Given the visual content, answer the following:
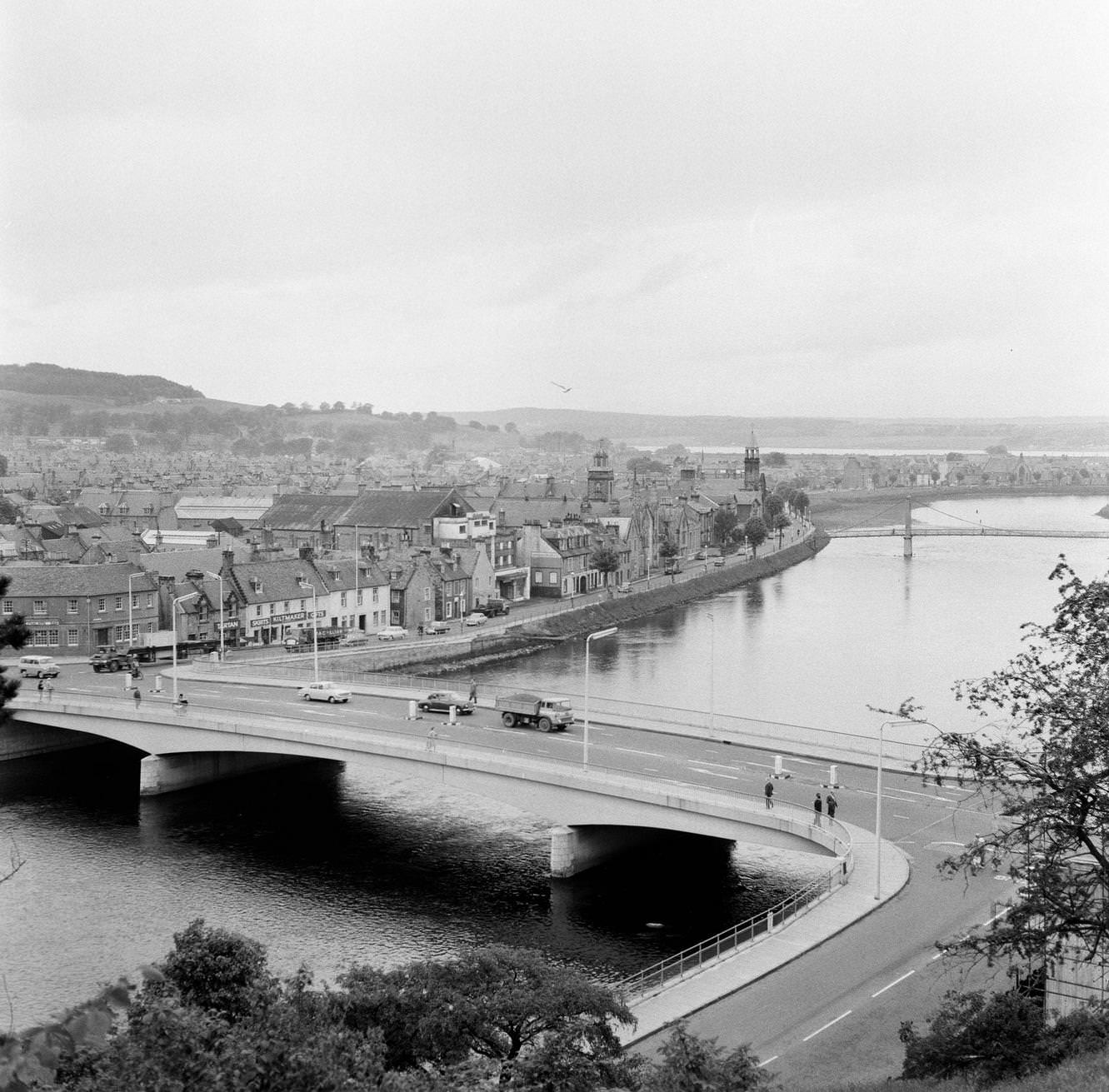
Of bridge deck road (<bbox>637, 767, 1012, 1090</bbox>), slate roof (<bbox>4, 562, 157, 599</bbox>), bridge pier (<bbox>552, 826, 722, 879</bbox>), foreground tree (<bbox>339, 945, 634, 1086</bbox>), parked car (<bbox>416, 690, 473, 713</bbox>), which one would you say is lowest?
bridge pier (<bbox>552, 826, 722, 879</bbox>)

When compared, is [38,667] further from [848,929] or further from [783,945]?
[848,929]

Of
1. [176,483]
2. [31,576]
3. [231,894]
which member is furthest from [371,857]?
[176,483]

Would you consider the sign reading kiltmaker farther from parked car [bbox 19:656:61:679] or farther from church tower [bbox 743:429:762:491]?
church tower [bbox 743:429:762:491]

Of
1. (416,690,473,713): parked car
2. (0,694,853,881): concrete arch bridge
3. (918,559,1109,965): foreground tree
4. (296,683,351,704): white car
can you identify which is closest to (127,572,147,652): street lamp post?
(0,694,853,881): concrete arch bridge

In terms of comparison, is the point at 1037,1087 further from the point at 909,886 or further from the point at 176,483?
the point at 176,483

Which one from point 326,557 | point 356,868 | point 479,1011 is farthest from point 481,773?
point 326,557

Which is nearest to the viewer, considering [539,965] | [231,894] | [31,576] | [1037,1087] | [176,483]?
[1037,1087]
